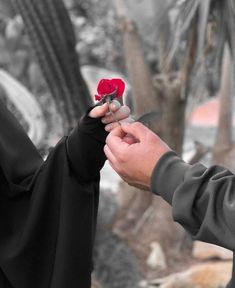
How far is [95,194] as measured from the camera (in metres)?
1.52

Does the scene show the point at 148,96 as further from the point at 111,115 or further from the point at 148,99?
the point at 111,115

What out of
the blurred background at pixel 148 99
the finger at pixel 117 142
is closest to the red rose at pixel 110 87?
the finger at pixel 117 142

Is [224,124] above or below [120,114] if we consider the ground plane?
below

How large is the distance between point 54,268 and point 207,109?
8.07 metres

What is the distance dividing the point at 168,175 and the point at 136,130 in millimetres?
143

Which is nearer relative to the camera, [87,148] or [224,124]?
[87,148]

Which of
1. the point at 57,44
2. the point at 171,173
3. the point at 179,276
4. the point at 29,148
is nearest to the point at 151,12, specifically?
the point at 57,44

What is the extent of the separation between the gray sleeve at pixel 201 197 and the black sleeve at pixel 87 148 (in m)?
0.32

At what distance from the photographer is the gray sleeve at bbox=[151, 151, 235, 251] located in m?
0.97

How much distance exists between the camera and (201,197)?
100 cm

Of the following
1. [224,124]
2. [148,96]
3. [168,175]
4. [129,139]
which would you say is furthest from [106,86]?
[224,124]

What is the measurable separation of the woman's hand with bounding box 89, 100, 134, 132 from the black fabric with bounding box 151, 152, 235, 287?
24 centimetres

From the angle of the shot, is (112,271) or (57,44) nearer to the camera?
(57,44)

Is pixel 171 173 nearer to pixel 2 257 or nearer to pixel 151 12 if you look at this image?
pixel 2 257
